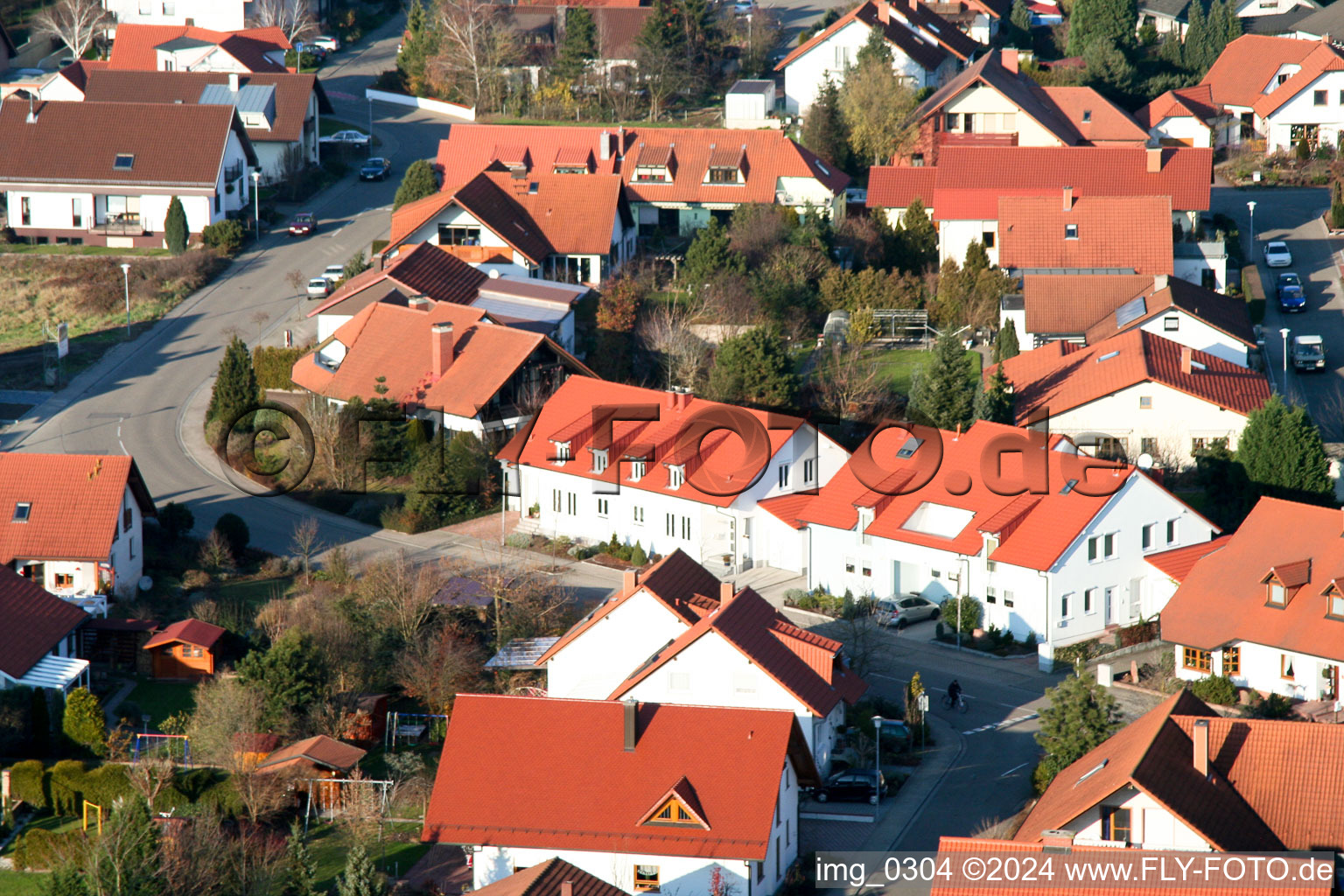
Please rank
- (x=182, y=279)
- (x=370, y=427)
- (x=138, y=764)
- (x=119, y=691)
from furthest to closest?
1. (x=182, y=279)
2. (x=370, y=427)
3. (x=119, y=691)
4. (x=138, y=764)

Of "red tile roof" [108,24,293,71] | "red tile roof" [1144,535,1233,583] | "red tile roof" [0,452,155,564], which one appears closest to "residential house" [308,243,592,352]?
"red tile roof" [0,452,155,564]

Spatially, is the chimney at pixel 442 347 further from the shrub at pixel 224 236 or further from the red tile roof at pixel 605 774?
the red tile roof at pixel 605 774

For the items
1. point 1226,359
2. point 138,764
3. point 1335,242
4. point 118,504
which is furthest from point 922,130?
point 138,764

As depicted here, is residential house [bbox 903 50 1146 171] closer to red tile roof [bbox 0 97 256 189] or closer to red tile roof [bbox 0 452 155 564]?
red tile roof [bbox 0 97 256 189]

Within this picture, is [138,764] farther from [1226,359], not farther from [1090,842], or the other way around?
[1226,359]

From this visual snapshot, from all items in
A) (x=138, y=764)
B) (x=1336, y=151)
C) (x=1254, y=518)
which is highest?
(x=1336, y=151)

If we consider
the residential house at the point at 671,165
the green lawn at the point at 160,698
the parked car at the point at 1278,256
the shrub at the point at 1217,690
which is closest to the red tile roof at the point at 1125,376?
the shrub at the point at 1217,690
